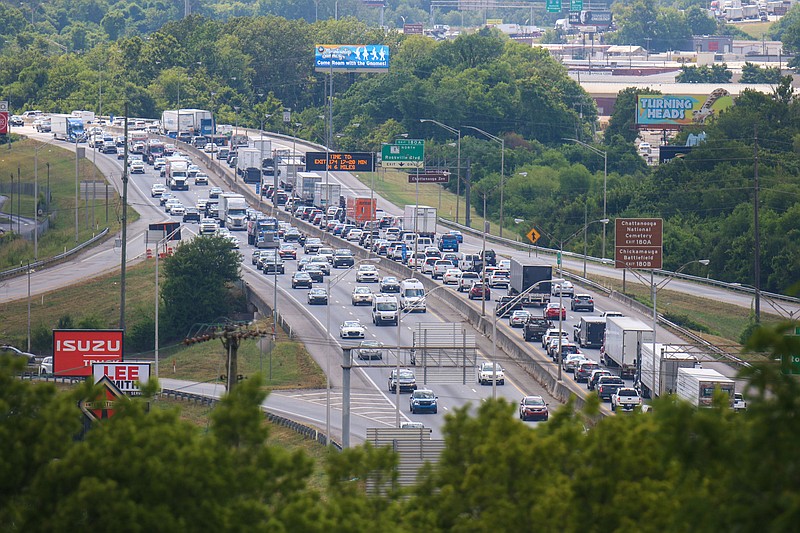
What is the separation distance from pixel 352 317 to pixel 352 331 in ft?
22.6

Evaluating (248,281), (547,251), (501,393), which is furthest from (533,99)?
(501,393)

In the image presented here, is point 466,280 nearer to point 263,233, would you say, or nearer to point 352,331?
point 352,331

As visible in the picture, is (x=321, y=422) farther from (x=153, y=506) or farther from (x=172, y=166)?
(x=172, y=166)

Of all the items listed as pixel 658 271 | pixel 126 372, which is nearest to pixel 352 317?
pixel 658 271

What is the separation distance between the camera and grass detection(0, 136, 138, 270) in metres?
127

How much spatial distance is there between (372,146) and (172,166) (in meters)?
40.2

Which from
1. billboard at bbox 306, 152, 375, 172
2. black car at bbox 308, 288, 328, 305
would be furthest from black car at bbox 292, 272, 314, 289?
billboard at bbox 306, 152, 375, 172

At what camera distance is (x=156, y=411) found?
2789cm

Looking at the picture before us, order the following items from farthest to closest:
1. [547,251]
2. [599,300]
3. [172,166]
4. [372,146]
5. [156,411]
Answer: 1. [372,146]
2. [172,166]
3. [547,251]
4. [599,300]
5. [156,411]

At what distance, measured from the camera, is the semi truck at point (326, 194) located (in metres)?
135

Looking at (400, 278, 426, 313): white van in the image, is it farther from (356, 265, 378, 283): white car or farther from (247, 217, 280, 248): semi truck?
(247, 217, 280, 248): semi truck

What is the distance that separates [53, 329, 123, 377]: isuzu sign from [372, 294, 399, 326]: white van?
18745 mm

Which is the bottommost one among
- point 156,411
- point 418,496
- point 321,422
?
point 321,422

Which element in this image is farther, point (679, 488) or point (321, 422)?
point (321, 422)
